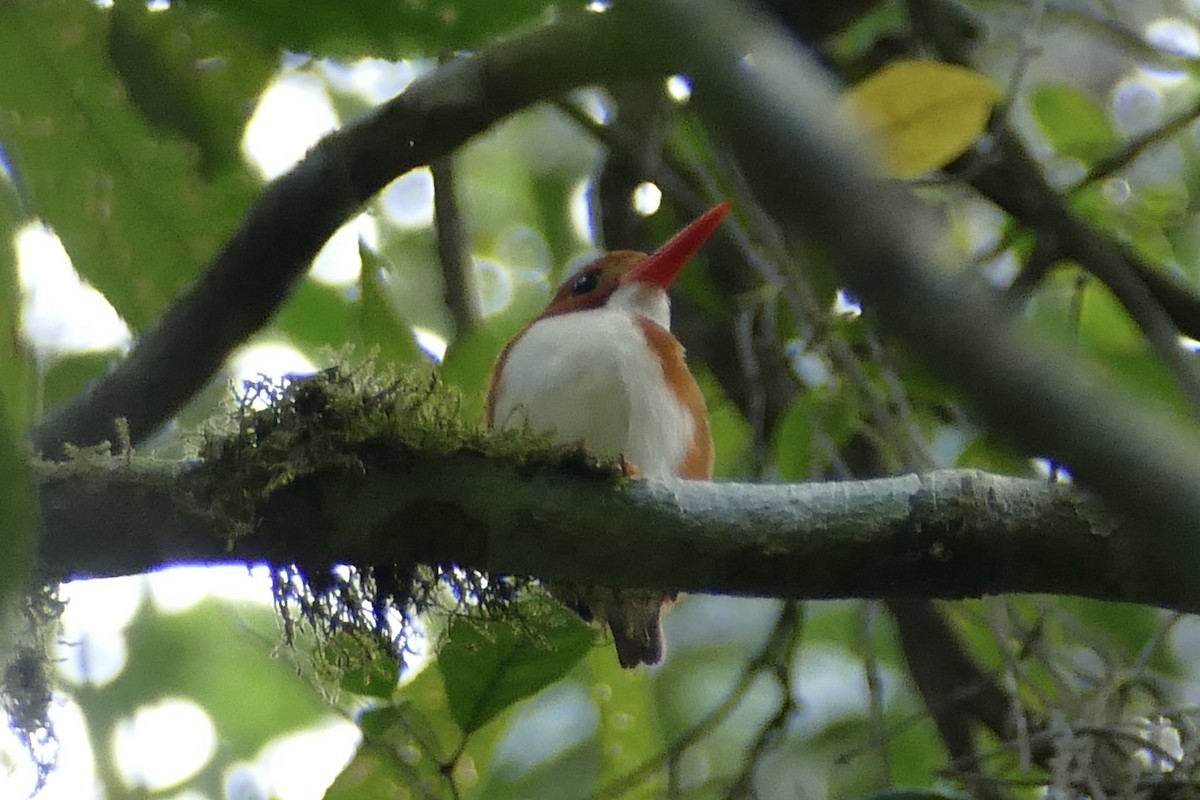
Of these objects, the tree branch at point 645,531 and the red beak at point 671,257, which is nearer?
the tree branch at point 645,531

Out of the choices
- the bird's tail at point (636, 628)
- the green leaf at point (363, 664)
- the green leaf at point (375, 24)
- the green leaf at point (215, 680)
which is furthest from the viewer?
the green leaf at point (215, 680)

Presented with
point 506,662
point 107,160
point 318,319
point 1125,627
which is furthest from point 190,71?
point 1125,627

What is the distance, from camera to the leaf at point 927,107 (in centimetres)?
93

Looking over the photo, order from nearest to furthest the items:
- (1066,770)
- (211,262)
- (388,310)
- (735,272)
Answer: (211,262), (1066,770), (388,310), (735,272)

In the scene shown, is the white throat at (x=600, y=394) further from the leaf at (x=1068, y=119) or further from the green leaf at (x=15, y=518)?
the green leaf at (x=15, y=518)

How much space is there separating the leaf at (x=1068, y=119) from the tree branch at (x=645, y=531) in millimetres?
1501

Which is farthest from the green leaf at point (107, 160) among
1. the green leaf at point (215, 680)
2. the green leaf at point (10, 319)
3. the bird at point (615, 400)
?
the green leaf at point (215, 680)

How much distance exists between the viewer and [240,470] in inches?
A: 45.3

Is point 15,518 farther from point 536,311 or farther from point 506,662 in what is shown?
point 536,311

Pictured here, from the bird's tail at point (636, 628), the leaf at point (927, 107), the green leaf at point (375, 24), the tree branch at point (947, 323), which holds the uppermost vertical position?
the green leaf at point (375, 24)

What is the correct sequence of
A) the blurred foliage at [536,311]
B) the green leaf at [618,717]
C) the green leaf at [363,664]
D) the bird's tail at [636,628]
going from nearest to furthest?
the blurred foliage at [536,311] < the green leaf at [363,664] < the bird's tail at [636,628] < the green leaf at [618,717]

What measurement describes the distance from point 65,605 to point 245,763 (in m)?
1.53

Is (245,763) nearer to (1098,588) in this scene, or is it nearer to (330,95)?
(330,95)

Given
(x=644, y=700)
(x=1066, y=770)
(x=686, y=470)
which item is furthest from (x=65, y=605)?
(x=1066, y=770)
